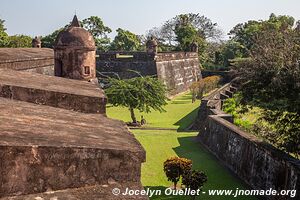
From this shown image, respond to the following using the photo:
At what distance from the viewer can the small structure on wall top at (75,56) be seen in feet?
32.6

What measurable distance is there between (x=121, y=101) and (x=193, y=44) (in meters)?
20.3

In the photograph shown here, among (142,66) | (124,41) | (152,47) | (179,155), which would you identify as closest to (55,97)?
(179,155)

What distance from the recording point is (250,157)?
28.6 ft

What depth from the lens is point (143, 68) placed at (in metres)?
25.8

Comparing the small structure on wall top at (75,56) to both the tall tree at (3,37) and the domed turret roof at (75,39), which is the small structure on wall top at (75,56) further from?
the tall tree at (3,37)

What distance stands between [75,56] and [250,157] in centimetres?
522

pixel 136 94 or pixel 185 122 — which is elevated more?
pixel 136 94

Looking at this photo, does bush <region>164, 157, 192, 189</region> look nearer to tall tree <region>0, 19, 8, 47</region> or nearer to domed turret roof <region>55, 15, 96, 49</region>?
domed turret roof <region>55, 15, 96, 49</region>

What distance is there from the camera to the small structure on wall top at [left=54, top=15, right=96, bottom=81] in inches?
391

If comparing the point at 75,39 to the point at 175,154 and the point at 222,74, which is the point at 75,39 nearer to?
the point at 175,154

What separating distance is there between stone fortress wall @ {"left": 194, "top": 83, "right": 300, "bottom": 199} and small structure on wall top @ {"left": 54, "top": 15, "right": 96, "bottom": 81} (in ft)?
13.8

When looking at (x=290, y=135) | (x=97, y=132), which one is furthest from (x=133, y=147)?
(x=290, y=135)

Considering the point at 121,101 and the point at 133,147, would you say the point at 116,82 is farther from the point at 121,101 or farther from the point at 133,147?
the point at 133,147

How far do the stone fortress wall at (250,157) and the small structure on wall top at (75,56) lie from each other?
4.20 m
